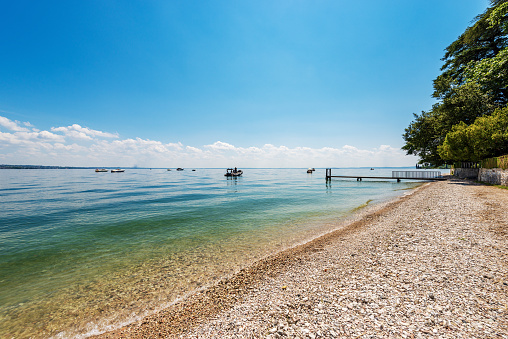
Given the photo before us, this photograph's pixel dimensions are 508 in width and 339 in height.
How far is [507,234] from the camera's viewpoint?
8.62m

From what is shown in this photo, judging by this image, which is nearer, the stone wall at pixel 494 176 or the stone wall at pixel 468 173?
the stone wall at pixel 494 176

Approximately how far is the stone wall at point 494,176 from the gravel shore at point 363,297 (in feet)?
80.7

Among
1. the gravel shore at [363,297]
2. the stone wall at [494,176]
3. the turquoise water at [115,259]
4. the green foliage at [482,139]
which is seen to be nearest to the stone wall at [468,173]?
the stone wall at [494,176]

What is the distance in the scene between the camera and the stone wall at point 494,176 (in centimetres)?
2410

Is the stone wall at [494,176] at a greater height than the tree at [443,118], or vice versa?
the tree at [443,118]

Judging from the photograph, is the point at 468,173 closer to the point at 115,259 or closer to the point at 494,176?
the point at 494,176

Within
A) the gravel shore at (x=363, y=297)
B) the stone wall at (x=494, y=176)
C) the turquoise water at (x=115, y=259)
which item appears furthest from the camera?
the stone wall at (x=494, y=176)

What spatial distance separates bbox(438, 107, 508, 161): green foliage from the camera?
25594mm

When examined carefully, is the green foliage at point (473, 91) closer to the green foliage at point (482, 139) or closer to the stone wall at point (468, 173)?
the green foliage at point (482, 139)

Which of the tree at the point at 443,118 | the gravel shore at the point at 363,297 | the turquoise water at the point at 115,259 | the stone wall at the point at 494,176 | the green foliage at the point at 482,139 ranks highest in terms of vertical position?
the tree at the point at 443,118

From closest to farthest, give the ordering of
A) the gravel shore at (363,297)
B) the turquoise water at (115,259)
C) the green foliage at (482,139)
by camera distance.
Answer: the gravel shore at (363,297) → the turquoise water at (115,259) → the green foliage at (482,139)

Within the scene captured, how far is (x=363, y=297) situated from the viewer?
4953mm

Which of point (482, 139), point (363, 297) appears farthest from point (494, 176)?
point (363, 297)

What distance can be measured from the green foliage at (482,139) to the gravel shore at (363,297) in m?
27.7
